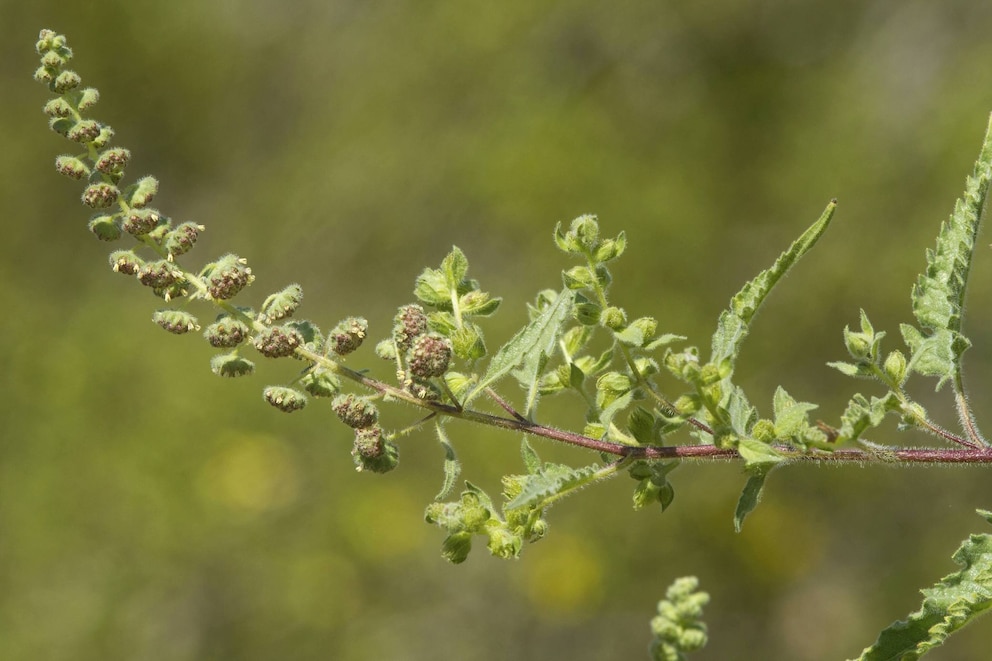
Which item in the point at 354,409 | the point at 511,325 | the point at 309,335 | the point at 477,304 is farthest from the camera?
the point at 511,325

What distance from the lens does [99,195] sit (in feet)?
4.38

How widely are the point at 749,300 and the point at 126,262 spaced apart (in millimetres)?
846

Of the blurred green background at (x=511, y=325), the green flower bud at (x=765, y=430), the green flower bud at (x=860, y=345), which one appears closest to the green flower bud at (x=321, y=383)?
the green flower bud at (x=765, y=430)

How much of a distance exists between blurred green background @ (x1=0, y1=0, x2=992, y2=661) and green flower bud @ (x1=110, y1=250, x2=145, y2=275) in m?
3.62

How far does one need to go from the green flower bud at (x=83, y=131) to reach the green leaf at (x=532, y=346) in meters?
0.62

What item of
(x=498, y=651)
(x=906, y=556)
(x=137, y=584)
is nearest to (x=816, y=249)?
(x=906, y=556)

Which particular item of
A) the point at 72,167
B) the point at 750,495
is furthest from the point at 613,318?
the point at 72,167

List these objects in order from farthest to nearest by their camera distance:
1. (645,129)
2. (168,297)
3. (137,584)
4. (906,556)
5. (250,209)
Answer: (250,209) < (645,129) < (137,584) < (906,556) < (168,297)

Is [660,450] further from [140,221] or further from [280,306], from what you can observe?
[140,221]

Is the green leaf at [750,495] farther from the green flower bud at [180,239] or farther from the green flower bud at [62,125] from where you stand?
the green flower bud at [62,125]

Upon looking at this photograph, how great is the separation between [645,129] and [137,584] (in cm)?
357

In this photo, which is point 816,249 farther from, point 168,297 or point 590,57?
point 168,297

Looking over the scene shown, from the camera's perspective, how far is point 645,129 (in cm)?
544

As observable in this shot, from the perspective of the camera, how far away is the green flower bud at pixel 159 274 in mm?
1321
